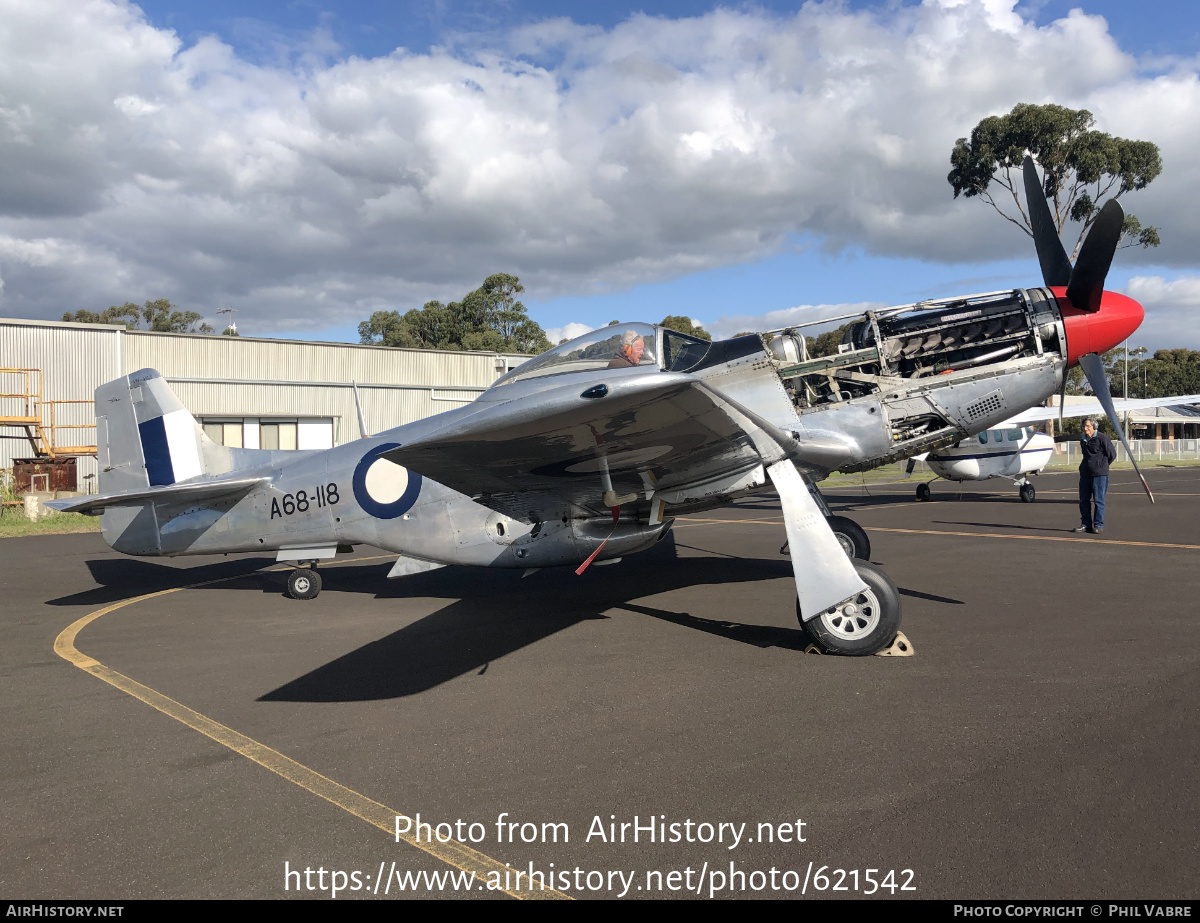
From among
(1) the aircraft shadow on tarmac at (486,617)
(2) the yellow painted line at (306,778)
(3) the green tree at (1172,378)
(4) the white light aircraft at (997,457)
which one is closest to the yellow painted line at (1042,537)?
(1) the aircraft shadow on tarmac at (486,617)

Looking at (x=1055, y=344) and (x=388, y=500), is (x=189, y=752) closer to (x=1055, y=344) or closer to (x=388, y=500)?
(x=388, y=500)

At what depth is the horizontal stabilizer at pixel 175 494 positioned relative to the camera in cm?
844

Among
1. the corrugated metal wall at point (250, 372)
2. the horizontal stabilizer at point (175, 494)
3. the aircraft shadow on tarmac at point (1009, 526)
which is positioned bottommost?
the aircraft shadow on tarmac at point (1009, 526)

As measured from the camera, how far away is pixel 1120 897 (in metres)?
2.59

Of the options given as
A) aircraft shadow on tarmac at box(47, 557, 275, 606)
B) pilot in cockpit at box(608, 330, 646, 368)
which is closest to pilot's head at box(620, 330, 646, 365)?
pilot in cockpit at box(608, 330, 646, 368)

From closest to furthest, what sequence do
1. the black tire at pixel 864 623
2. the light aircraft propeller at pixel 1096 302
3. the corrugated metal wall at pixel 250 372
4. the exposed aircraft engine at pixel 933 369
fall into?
1. the black tire at pixel 864 623
2. the light aircraft propeller at pixel 1096 302
3. the exposed aircraft engine at pixel 933 369
4. the corrugated metal wall at pixel 250 372

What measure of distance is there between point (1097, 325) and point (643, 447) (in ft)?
16.4

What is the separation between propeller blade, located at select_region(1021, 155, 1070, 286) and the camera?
823cm

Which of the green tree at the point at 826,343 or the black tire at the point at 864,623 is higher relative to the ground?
the green tree at the point at 826,343

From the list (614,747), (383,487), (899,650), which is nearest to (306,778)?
(614,747)

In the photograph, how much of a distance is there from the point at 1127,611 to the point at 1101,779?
4366mm

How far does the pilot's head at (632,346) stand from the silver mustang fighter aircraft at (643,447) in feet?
0.06

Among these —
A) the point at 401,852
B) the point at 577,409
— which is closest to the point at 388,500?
the point at 577,409

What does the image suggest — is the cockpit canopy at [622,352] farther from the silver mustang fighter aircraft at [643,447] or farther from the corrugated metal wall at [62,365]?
the corrugated metal wall at [62,365]
